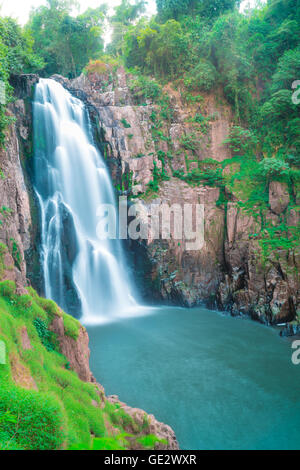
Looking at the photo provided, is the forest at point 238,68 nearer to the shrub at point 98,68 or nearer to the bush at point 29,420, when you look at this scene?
the shrub at point 98,68

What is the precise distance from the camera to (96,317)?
1281cm

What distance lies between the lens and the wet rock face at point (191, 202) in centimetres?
1295

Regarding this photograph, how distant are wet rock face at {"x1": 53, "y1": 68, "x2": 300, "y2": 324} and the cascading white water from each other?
3.39 ft

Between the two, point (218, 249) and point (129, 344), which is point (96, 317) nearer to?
point (129, 344)

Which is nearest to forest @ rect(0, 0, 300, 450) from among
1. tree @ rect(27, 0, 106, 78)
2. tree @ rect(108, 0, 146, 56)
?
tree @ rect(27, 0, 106, 78)

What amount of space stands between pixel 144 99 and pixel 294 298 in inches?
568

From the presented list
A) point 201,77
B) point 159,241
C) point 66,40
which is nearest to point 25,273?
point 159,241

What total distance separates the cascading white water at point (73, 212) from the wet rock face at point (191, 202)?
103 cm

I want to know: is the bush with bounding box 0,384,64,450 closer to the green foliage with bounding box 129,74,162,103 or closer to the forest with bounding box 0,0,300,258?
the forest with bounding box 0,0,300,258

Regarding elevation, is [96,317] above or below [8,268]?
below

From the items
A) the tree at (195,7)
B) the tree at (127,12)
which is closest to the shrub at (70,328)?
the tree at (195,7)

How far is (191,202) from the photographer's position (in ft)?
53.1
